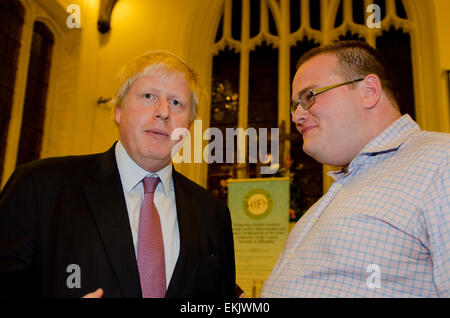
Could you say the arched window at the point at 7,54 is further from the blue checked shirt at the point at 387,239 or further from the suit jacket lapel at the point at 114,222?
the blue checked shirt at the point at 387,239

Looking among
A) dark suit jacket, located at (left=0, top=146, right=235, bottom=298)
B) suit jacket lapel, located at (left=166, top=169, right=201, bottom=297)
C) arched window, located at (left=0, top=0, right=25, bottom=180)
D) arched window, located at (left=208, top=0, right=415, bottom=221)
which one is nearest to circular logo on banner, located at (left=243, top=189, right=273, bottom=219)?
arched window, located at (left=208, top=0, right=415, bottom=221)

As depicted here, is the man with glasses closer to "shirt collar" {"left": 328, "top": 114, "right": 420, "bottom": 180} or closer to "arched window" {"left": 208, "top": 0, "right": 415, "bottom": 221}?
"shirt collar" {"left": 328, "top": 114, "right": 420, "bottom": 180}

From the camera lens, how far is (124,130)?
1.65 m

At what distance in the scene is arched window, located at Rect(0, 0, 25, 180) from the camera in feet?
17.3

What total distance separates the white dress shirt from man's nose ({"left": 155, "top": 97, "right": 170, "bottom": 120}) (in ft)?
0.63

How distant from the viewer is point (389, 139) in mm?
1570

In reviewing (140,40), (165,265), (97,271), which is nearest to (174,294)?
(165,265)

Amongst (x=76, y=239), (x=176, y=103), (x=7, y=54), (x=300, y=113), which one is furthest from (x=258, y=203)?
(x=7, y=54)

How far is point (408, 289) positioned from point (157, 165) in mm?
901

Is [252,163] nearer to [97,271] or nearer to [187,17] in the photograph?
[187,17]

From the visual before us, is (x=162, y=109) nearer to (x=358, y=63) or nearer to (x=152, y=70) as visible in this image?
(x=152, y=70)

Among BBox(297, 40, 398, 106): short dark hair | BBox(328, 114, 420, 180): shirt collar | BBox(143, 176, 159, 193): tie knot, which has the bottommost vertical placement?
BBox(143, 176, 159, 193): tie knot

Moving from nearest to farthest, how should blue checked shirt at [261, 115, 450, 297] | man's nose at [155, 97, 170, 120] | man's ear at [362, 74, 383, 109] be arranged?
blue checked shirt at [261, 115, 450, 297] → man's nose at [155, 97, 170, 120] → man's ear at [362, 74, 383, 109]

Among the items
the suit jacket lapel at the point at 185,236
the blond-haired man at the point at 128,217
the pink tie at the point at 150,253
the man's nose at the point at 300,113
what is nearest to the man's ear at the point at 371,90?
the man's nose at the point at 300,113
